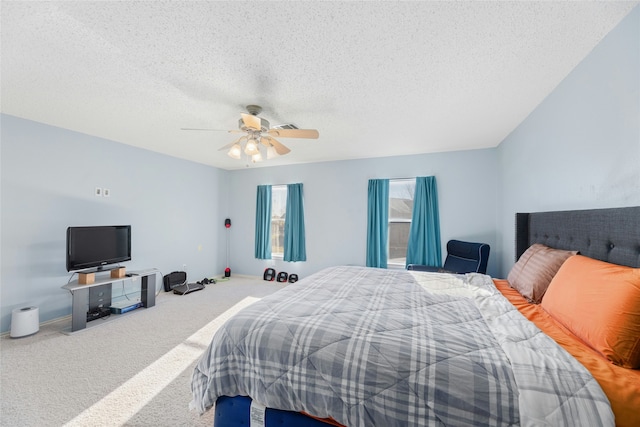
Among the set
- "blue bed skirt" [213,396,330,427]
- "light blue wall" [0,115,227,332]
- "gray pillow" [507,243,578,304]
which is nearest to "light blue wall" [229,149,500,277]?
"light blue wall" [0,115,227,332]

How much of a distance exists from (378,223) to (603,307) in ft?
10.7

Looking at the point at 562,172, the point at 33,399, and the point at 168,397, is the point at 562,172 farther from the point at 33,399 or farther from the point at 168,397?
the point at 33,399

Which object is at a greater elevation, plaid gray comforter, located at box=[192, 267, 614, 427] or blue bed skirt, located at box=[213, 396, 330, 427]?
plaid gray comforter, located at box=[192, 267, 614, 427]

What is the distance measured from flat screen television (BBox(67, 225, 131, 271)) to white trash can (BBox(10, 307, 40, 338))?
52cm

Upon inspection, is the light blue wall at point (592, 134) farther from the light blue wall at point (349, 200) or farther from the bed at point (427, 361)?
the light blue wall at point (349, 200)

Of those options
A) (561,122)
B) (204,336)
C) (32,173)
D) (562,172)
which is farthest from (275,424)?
(32,173)

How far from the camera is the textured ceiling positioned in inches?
54.7

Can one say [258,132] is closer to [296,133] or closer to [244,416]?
[296,133]

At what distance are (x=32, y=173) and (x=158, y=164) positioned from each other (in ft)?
5.09

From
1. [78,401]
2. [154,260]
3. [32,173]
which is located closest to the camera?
[78,401]

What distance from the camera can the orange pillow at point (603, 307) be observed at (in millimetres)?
1014

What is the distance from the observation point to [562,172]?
2059 mm

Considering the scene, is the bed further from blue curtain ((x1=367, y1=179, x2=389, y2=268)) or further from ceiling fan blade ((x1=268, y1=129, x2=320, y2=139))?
blue curtain ((x1=367, y1=179, x2=389, y2=268))

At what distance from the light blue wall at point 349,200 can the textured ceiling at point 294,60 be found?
1.20 metres
